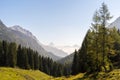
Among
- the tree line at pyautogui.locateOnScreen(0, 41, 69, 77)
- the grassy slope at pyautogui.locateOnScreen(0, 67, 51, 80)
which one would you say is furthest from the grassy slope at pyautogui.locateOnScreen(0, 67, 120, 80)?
the tree line at pyautogui.locateOnScreen(0, 41, 69, 77)

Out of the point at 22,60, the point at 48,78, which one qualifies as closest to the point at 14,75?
the point at 48,78

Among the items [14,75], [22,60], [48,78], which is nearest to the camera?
[14,75]

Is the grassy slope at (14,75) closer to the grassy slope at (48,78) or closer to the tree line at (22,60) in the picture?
the grassy slope at (48,78)

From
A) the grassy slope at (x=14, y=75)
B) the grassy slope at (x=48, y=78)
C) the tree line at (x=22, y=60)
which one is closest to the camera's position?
the grassy slope at (x=48, y=78)

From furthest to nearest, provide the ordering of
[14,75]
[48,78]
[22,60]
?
1. [22,60]
2. [48,78]
3. [14,75]

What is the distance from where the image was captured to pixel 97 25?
54844mm

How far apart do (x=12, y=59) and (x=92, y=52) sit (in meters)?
85.7

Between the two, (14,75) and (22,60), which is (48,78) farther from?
Result: (22,60)

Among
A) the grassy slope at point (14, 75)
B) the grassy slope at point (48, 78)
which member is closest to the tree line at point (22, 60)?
the grassy slope at point (14, 75)

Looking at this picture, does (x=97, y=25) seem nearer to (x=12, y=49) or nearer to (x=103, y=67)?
(x=103, y=67)

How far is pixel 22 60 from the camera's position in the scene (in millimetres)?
147250

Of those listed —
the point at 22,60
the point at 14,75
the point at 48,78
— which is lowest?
the point at 48,78

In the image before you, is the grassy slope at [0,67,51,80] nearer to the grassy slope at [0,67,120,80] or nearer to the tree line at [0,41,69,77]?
the grassy slope at [0,67,120,80]

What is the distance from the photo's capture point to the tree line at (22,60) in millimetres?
135375
